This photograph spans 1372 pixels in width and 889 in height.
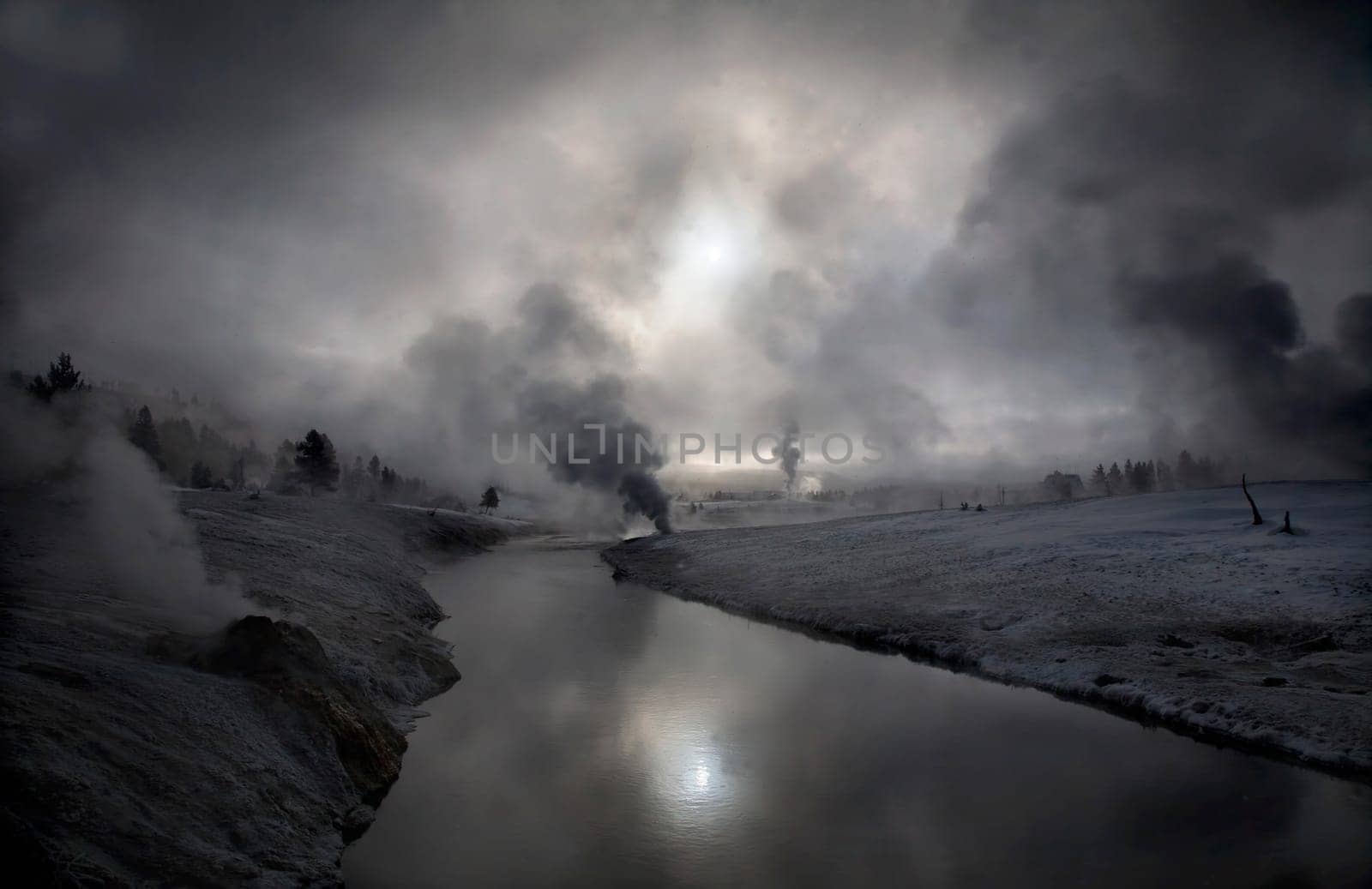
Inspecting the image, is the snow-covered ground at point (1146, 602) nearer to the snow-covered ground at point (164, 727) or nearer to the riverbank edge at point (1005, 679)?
the riverbank edge at point (1005, 679)

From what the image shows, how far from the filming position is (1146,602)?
99.4 ft

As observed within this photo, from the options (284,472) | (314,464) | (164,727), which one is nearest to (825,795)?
(164,727)

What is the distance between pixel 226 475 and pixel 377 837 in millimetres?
175981

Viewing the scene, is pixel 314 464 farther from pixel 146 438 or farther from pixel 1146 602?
pixel 1146 602

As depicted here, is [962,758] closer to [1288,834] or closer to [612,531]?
[1288,834]

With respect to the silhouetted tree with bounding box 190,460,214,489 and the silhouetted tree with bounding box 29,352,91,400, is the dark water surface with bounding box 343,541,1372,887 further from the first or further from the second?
the silhouetted tree with bounding box 190,460,214,489

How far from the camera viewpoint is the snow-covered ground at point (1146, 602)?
1989cm

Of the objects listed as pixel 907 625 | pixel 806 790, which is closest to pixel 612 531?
pixel 907 625

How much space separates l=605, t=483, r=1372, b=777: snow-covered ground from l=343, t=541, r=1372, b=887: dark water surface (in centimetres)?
211

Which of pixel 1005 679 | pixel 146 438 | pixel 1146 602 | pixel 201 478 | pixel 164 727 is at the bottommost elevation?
pixel 1005 679

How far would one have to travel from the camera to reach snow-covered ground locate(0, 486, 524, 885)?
8586 mm

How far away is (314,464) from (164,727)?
341 ft

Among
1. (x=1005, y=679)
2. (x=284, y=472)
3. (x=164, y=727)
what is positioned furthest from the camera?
(x=284, y=472)

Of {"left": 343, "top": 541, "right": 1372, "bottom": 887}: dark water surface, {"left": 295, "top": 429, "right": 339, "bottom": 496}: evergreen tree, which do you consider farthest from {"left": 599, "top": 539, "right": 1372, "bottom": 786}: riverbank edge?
{"left": 295, "top": 429, "right": 339, "bottom": 496}: evergreen tree
